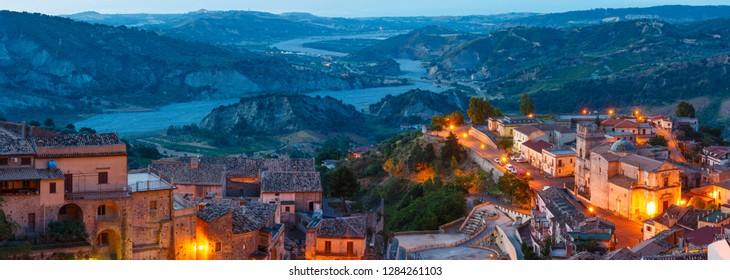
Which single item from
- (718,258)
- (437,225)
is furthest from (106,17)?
(718,258)

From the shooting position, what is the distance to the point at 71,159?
1066 cm

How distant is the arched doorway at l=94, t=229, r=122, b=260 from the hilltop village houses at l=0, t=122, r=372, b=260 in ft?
0.04

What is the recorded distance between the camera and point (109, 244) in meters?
11.0

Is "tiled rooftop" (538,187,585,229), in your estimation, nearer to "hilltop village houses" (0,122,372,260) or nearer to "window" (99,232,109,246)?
"hilltop village houses" (0,122,372,260)

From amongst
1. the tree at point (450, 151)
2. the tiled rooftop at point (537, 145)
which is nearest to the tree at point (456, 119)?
the tree at point (450, 151)

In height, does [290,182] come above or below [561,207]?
above

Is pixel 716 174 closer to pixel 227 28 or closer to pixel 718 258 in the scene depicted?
pixel 718 258

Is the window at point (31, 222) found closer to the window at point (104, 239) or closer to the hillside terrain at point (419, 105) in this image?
the window at point (104, 239)

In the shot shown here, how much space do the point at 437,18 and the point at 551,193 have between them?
17512cm

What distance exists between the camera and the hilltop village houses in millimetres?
10227

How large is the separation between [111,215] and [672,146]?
59.5 feet

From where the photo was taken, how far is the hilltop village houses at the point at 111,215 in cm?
1023

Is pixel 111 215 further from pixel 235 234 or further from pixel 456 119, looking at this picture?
pixel 456 119

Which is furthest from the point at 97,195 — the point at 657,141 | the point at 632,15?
the point at 632,15
